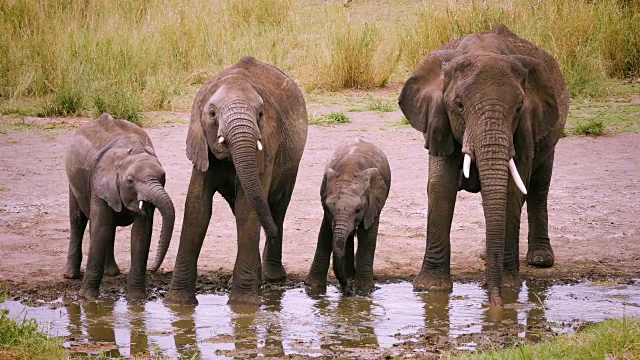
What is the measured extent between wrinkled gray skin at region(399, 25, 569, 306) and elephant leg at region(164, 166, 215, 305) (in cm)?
166

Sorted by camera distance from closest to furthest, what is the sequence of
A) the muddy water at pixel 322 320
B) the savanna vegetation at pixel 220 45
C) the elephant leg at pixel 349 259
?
the muddy water at pixel 322 320, the elephant leg at pixel 349 259, the savanna vegetation at pixel 220 45

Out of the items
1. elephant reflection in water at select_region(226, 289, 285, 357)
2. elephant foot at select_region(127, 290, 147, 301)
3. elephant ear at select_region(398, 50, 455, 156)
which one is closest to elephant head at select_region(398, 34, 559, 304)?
elephant ear at select_region(398, 50, 455, 156)

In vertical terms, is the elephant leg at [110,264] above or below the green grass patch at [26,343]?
below

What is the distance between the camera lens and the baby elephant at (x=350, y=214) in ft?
28.1

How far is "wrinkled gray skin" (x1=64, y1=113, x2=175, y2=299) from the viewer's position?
844cm

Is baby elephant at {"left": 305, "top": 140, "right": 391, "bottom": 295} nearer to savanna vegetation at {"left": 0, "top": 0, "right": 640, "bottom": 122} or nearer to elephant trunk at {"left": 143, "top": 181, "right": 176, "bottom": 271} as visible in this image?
elephant trunk at {"left": 143, "top": 181, "right": 176, "bottom": 271}

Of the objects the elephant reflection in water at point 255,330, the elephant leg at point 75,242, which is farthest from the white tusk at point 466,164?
the elephant leg at point 75,242

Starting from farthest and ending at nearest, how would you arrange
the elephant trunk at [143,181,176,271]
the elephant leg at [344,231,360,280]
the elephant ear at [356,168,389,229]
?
the elephant leg at [344,231,360,280]
the elephant ear at [356,168,389,229]
the elephant trunk at [143,181,176,271]

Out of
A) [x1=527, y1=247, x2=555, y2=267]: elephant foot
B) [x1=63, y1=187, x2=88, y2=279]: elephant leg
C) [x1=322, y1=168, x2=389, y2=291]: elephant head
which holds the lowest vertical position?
[x1=527, y1=247, x2=555, y2=267]: elephant foot

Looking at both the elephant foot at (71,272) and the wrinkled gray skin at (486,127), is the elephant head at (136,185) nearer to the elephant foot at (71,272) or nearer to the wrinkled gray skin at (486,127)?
the elephant foot at (71,272)

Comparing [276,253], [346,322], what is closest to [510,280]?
[346,322]

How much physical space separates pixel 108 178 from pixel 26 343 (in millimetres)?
2117

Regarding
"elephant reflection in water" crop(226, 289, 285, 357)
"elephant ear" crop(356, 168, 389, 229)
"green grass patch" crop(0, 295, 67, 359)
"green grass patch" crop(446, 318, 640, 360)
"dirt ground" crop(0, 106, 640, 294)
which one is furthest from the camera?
"dirt ground" crop(0, 106, 640, 294)

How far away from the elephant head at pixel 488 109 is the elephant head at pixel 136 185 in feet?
6.41
